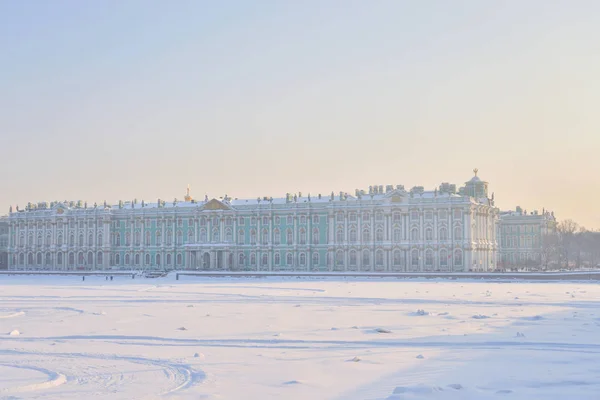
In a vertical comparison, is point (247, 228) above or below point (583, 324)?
above

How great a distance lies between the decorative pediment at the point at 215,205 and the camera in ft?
298

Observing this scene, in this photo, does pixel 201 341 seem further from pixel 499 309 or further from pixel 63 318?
pixel 499 309

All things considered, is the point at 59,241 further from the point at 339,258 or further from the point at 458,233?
the point at 458,233

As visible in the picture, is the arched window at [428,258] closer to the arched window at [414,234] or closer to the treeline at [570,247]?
the arched window at [414,234]

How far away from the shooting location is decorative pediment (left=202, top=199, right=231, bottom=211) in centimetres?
9088

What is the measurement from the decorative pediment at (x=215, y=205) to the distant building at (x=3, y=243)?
31806 millimetres

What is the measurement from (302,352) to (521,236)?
92338 mm

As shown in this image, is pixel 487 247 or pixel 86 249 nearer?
pixel 487 247

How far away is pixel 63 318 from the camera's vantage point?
29.3m

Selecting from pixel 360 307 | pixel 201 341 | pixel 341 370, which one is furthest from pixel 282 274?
pixel 341 370

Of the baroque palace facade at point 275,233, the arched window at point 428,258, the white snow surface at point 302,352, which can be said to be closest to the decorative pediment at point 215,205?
the baroque palace facade at point 275,233

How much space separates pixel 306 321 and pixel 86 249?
73.8 metres

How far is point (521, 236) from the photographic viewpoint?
4232 inches

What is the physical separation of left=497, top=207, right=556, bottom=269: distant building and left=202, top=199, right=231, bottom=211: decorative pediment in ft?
126
